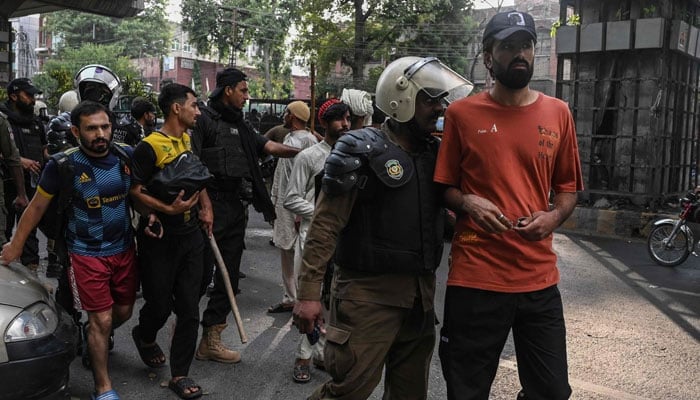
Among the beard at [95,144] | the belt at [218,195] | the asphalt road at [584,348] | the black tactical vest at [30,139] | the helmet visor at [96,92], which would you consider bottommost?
the asphalt road at [584,348]

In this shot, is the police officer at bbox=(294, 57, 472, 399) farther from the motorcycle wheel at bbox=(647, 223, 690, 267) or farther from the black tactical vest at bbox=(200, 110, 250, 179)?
the motorcycle wheel at bbox=(647, 223, 690, 267)

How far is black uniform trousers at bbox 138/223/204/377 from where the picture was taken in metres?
3.90

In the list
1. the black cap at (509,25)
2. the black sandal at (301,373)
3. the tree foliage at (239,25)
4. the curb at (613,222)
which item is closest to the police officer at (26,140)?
the black sandal at (301,373)

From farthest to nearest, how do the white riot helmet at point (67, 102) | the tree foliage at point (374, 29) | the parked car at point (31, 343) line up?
the tree foliage at point (374, 29) → the white riot helmet at point (67, 102) → the parked car at point (31, 343)

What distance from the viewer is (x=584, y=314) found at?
234 inches

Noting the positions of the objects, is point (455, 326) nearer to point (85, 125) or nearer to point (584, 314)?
point (85, 125)

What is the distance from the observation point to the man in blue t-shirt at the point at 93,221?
11.8 ft

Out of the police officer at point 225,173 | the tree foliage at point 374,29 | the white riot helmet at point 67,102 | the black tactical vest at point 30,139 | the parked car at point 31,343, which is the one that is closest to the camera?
the parked car at point 31,343

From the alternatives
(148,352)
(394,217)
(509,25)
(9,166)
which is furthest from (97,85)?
(509,25)

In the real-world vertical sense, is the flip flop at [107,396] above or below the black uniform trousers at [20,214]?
below

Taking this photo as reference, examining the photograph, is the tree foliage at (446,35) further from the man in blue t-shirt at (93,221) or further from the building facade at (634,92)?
the man in blue t-shirt at (93,221)

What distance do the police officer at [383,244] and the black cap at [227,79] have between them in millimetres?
1904

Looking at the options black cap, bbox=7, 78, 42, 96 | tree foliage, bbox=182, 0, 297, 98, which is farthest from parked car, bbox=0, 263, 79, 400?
tree foliage, bbox=182, 0, 297, 98

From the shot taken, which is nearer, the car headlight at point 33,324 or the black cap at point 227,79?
the car headlight at point 33,324
